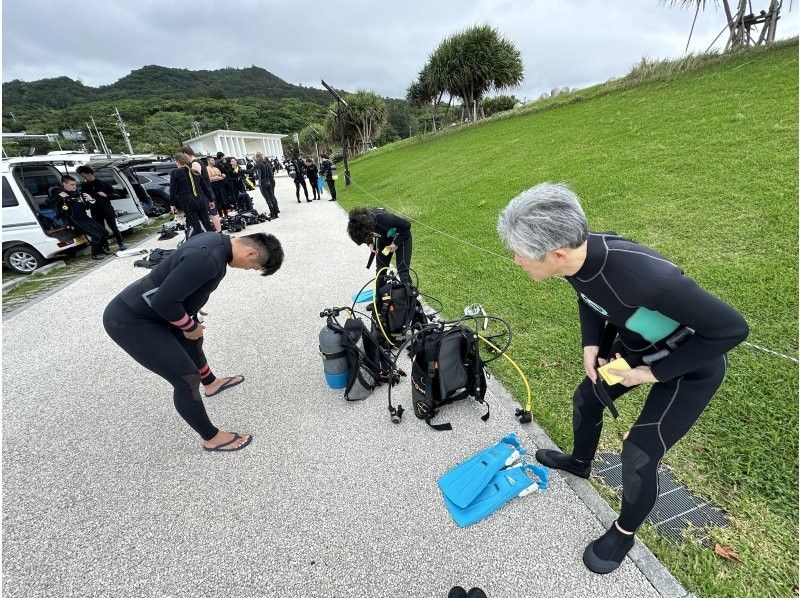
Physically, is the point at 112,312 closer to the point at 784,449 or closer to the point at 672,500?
the point at 672,500

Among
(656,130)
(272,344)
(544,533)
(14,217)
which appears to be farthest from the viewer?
(656,130)

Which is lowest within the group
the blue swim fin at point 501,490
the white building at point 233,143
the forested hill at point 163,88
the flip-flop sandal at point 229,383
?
the blue swim fin at point 501,490

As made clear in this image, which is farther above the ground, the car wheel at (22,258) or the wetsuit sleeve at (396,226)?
the wetsuit sleeve at (396,226)

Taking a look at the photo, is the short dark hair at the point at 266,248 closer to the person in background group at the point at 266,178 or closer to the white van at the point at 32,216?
the white van at the point at 32,216

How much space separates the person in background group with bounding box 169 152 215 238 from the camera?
7.70 meters

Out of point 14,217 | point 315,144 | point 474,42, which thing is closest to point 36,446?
point 14,217

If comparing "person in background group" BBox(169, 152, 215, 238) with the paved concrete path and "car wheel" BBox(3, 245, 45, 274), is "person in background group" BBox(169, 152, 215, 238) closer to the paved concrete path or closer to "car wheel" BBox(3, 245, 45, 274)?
"car wheel" BBox(3, 245, 45, 274)

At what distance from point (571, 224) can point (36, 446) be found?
4.32m

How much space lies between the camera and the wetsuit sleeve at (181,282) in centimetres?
220

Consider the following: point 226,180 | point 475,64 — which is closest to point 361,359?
point 226,180

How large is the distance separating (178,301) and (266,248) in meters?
0.64

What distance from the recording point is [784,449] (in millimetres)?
2262

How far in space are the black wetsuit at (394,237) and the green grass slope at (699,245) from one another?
86 cm

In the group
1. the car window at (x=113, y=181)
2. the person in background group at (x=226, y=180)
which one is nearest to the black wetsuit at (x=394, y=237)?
the person in background group at (x=226, y=180)
